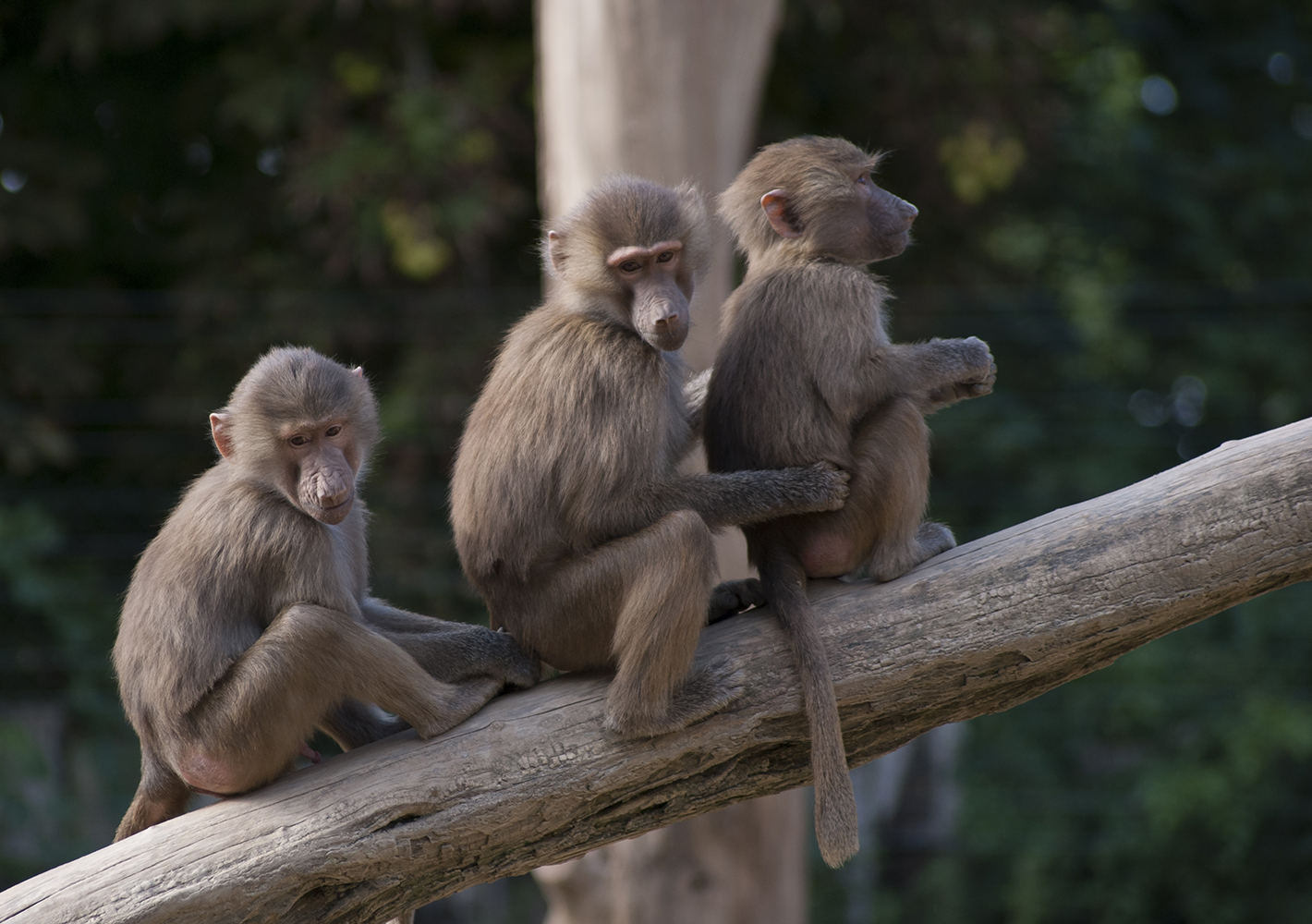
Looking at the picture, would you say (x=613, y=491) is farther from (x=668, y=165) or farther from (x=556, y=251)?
(x=668, y=165)

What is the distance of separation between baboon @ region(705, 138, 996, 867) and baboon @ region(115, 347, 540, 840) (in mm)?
830

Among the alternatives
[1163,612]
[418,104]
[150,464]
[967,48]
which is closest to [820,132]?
[967,48]

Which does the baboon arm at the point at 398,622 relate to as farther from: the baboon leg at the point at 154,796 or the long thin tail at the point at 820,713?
the long thin tail at the point at 820,713

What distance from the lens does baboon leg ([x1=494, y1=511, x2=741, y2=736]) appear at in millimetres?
3057

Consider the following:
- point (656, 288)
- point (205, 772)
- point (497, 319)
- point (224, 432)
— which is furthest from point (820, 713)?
point (497, 319)

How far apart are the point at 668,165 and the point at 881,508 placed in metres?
2.38

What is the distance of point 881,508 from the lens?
3391 millimetres

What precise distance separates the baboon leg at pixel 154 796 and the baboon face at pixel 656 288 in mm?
1679

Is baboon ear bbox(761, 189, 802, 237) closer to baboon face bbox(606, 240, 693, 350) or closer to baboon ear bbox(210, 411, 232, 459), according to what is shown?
baboon face bbox(606, 240, 693, 350)

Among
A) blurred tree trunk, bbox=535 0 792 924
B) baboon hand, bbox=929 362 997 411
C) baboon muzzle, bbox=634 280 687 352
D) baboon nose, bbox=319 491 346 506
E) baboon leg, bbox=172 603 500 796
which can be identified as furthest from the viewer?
blurred tree trunk, bbox=535 0 792 924

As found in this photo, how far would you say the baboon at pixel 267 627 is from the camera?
3.07 meters

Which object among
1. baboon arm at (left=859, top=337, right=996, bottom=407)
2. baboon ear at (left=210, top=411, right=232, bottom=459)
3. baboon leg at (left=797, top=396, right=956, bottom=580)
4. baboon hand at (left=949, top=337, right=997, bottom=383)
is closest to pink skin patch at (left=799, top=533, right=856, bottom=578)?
baboon leg at (left=797, top=396, right=956, bottom=580)

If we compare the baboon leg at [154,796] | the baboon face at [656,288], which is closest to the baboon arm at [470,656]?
the baboon leg at [154,796]

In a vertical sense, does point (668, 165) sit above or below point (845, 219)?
above
